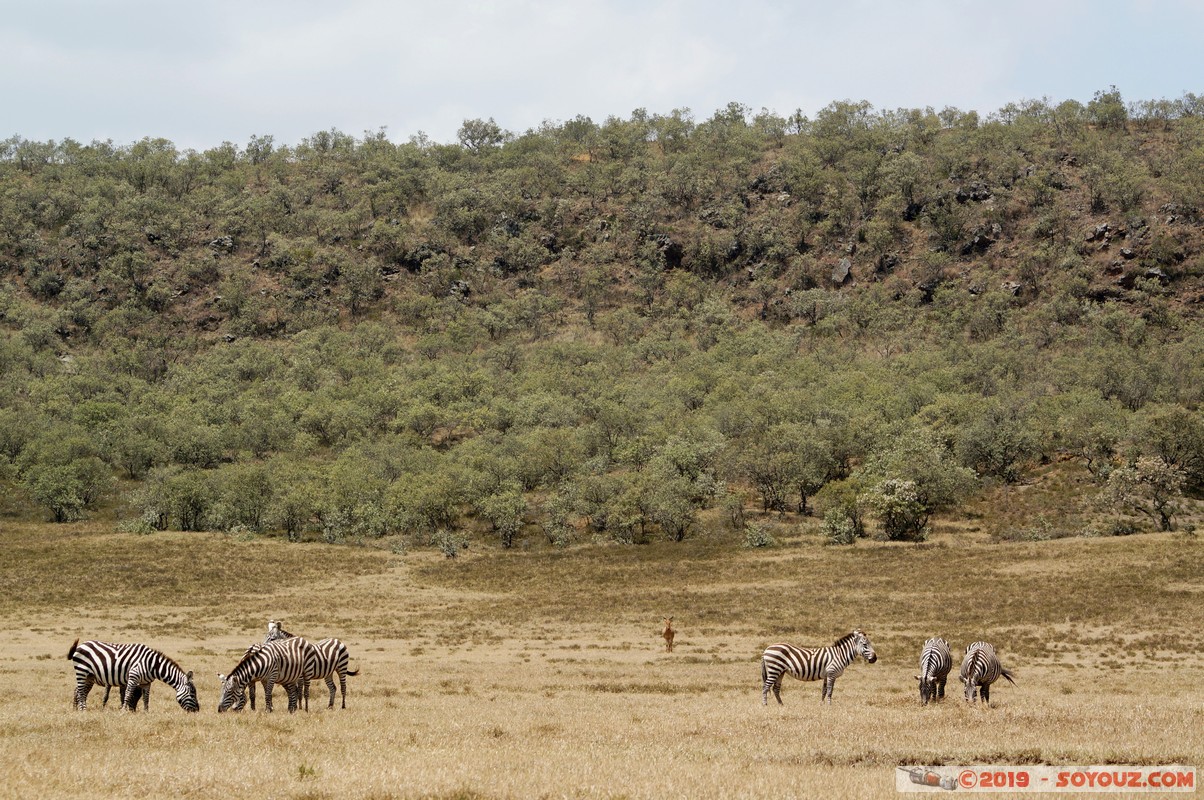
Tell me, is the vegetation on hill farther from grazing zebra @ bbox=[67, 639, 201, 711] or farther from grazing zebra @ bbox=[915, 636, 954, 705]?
grazing zebra @ bbox=[67, 639, 201, 711]

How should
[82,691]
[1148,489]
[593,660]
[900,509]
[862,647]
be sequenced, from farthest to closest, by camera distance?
[900,509], [1148,489], [593,660], [862,647], [82,691]

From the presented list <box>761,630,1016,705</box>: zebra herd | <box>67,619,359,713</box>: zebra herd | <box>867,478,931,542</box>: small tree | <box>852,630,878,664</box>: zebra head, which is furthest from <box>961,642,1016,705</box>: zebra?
<box>867,478,931,542</box>: small tree

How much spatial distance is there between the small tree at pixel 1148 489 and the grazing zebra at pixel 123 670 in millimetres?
70887

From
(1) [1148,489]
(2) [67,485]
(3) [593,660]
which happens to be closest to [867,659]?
(3) [593,660]

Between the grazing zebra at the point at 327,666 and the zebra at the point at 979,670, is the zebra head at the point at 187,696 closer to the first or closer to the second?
the grazing zebra at the point at 327,666

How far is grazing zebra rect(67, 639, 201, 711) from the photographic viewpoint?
870 inches

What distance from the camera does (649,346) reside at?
14775 cm

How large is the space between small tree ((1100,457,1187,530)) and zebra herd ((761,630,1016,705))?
182 ft

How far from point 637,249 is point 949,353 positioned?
73.0 meters

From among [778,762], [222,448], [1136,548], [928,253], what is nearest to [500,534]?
[222,448]

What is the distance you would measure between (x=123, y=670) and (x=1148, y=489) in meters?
74.7

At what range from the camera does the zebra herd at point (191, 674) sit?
21.4 metres

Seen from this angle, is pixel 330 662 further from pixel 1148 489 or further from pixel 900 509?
pixel 1148 489

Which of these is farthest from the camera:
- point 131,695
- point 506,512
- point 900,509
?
point 506,512
